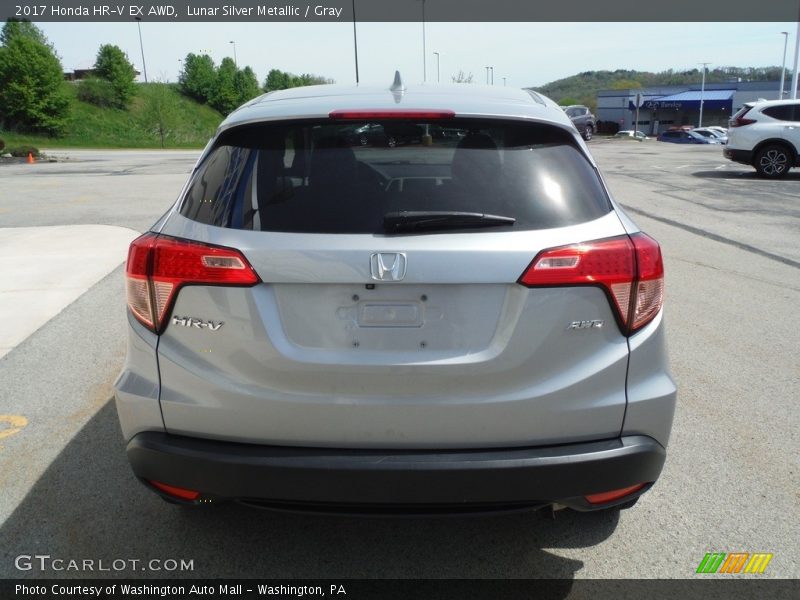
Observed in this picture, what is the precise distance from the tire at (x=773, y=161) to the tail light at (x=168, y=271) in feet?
59.5

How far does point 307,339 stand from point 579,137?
129 cm

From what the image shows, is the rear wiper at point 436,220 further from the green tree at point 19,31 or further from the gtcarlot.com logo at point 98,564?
the green tree at point 19,31

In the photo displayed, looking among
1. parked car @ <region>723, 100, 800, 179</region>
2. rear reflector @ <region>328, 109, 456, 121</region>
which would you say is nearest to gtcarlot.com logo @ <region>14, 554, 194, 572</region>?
rear reflector @ <region>328, 109, 456, 121</region>

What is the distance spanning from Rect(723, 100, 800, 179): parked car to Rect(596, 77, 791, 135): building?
74.1 m

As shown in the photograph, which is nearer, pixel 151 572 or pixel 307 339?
pixel 307 339

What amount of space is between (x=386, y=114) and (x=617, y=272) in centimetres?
97

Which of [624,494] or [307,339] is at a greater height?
[307,339]

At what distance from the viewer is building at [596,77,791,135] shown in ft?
303

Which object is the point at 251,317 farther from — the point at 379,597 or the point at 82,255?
the point at 82,255

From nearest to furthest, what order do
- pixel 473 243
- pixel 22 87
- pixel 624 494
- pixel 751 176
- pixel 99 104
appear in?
pixel 473 243 → pixel 624 494 → pixel 751 176 → pixel 22 87 → pixel 99 104

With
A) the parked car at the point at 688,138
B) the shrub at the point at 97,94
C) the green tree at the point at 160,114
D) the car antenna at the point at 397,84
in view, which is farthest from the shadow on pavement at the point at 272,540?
the shrub at the point at 97,94

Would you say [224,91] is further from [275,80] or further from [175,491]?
[175,491]

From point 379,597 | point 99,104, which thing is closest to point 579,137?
point 379,597

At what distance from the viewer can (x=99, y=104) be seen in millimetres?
70562
